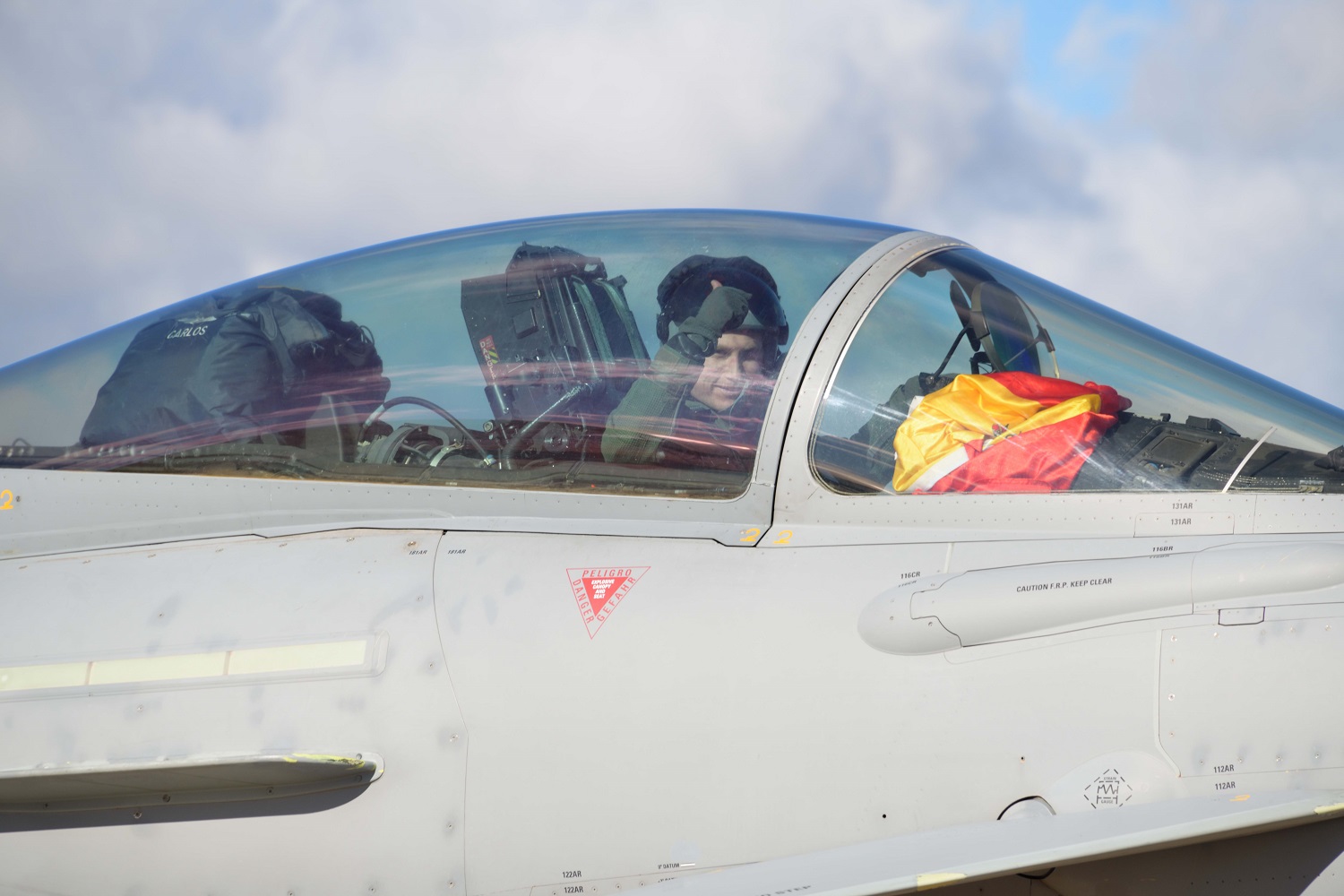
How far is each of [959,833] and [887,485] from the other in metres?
1.01

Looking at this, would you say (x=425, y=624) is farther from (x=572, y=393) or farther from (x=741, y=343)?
(x=741, y=343)

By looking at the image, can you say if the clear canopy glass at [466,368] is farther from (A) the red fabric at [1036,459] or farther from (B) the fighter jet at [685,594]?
(A) the red fabric at [1036,459]

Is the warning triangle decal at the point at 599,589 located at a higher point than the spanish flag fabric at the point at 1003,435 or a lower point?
lower

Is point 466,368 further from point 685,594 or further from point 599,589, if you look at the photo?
point 685,594

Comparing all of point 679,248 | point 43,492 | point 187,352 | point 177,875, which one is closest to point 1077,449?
point 679,248

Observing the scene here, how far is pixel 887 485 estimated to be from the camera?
125 inches

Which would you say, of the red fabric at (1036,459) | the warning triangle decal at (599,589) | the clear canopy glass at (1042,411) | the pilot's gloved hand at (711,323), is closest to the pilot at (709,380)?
the pilot's gloved hand at (711,323)

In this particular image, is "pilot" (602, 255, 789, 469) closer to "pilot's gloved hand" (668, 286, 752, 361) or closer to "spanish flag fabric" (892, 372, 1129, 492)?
"pilot's gloved hand" (668, 286, 752, 361)

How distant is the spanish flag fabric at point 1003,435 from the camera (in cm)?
313

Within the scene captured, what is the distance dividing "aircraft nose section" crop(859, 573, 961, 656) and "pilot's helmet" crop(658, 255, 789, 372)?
0.88 metres

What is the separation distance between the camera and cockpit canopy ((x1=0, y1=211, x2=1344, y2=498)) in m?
3.18

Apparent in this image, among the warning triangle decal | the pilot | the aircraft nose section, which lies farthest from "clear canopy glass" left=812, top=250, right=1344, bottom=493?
the warning triangle decal

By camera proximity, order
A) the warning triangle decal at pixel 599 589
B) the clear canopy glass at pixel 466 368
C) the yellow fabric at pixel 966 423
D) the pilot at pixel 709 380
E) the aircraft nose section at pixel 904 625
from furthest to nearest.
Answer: the clear canopy glass at pixel 466 368 < the pilot at pixel 709 380 < the yellow fabric at pixel 966 423 < the warning triangle decal at pixel 599 589 < the aircraft nose section at pixel 904 625

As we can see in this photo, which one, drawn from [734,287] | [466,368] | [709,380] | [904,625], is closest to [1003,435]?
[904,625]
